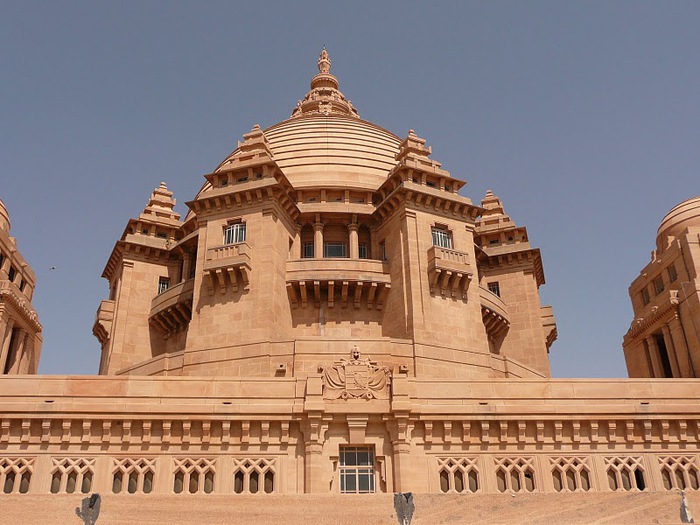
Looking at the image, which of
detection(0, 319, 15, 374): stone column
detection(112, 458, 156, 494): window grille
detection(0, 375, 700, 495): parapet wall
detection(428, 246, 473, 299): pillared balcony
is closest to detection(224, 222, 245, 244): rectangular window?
detection(428, 246, 473, 299): pillared balcony

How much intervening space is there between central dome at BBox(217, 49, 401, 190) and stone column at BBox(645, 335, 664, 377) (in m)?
19.7

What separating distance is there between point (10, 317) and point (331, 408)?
1103 inches

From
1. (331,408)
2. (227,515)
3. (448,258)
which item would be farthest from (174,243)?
(227,515)

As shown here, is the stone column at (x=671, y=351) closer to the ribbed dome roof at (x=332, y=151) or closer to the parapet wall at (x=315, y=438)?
the parapet wall at (x=315, y=438)

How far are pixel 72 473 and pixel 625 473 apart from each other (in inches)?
755

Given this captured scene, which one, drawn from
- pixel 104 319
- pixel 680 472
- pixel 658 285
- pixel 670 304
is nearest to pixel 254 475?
pixel 680 472

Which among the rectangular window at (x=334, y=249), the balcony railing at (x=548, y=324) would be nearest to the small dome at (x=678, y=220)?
the balcony railing at (x=548, y=324)

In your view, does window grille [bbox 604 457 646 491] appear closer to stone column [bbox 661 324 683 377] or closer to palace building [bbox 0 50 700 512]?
palace building [bbox 0 50 700 512]

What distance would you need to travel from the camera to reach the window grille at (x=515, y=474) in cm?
2267

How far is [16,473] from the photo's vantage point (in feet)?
71.5

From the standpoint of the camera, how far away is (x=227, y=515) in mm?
11938

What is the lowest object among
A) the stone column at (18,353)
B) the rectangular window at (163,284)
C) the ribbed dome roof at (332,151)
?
the stone column at (18,353)

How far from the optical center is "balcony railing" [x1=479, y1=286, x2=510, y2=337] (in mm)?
39781

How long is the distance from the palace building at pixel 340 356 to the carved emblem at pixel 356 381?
71 millimetres
